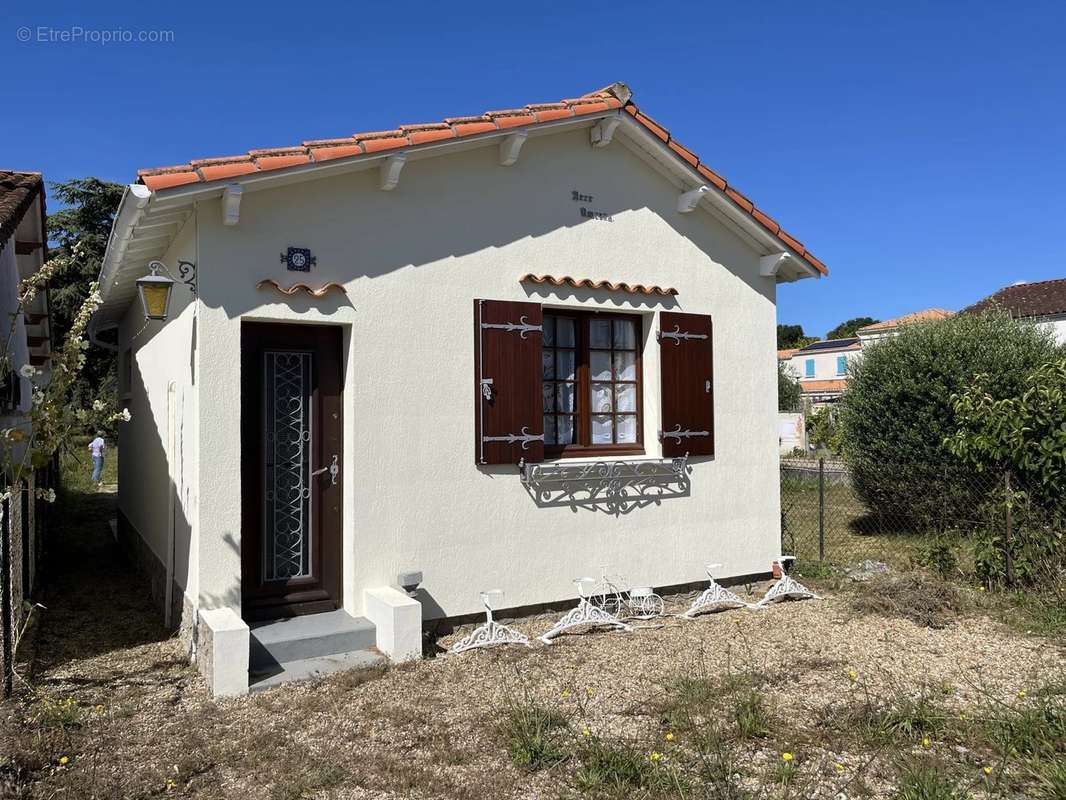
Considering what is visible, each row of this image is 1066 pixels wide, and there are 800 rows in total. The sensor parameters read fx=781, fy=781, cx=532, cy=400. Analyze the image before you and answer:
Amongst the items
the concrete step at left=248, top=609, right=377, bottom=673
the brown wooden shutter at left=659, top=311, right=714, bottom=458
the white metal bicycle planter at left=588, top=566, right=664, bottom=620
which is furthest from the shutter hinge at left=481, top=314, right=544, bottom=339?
the concrete step at left=248, top=609, right=377, bottom=673

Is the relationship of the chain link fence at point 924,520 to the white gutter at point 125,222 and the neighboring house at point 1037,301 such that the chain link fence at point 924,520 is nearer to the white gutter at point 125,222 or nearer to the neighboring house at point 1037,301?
the white gutter at point 125,222

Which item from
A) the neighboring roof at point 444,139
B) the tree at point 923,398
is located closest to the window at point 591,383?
the neighboring roof at point 444,139

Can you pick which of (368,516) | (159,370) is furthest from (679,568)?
(159,370)

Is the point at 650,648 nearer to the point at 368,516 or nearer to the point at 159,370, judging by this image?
the point at 368,516

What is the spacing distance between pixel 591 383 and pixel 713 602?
2212mm

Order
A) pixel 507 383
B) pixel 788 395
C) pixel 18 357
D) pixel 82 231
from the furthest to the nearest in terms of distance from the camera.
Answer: pixel 788 395, pixel 82 231, pixel 18 357, pixel 507 383

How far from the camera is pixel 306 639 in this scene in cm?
529

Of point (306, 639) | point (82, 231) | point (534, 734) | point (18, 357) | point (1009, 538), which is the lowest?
point (534, 734)

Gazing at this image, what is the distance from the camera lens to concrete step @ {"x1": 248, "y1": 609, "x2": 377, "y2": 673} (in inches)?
204

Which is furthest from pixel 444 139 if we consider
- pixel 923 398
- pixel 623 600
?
pixel 923 398

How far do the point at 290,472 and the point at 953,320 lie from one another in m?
9.55

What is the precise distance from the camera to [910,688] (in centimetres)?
488

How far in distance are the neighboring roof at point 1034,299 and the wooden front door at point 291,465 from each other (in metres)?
25.8

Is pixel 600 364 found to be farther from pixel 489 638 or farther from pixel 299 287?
pixel 299 287
